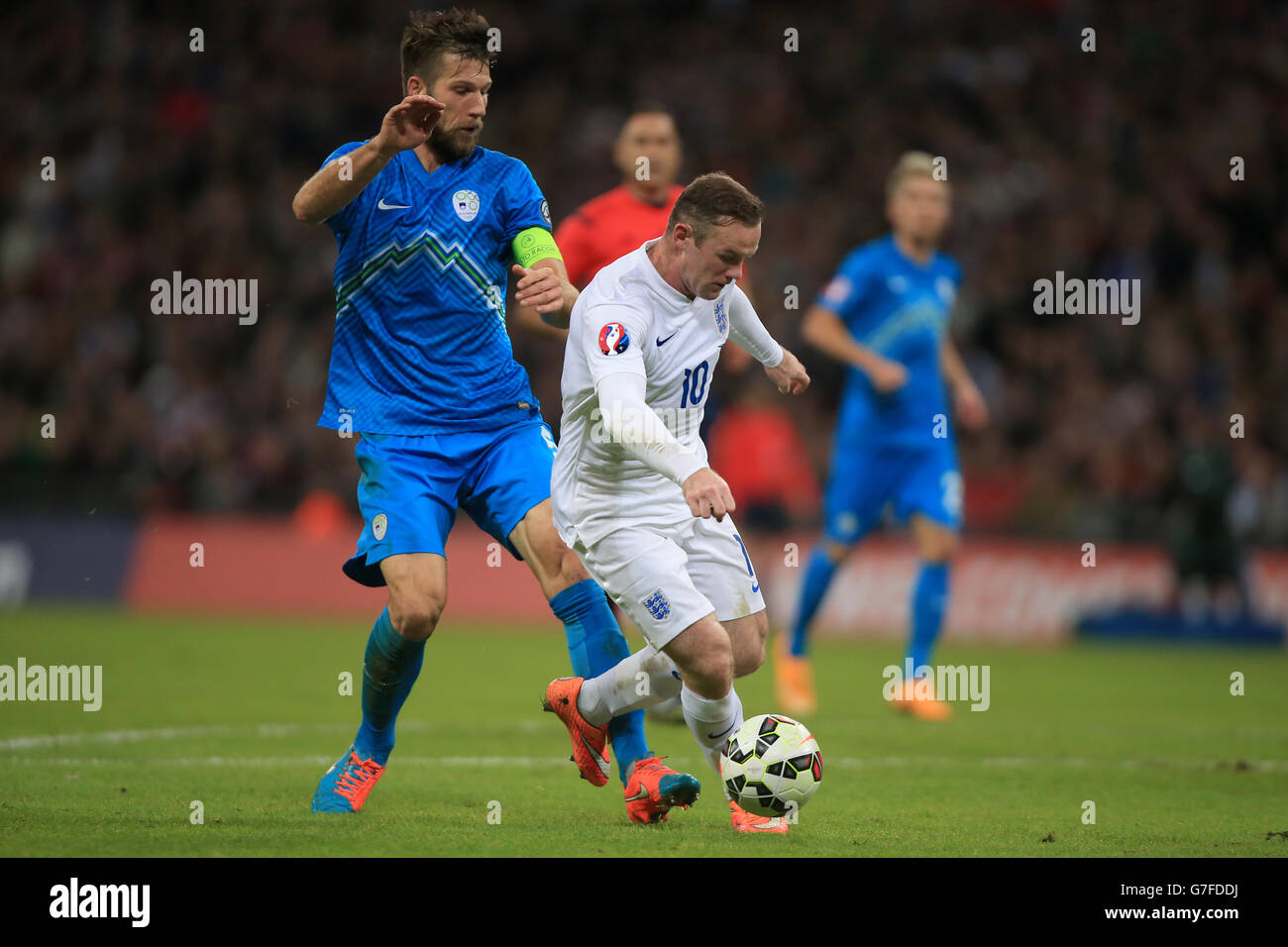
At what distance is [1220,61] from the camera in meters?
20.8

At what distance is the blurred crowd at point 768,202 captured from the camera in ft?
56.2

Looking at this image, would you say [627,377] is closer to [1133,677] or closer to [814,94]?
[1133,677]

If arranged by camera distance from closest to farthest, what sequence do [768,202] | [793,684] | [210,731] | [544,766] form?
[544,766] → [210,731] → [793,684] → [768,202]

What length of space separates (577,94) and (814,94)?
326 cm

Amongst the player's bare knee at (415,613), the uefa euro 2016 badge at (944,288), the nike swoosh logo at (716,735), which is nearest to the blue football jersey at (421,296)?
the player's bare knee at (415,613)

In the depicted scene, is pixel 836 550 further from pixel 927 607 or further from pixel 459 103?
pixel 459 103

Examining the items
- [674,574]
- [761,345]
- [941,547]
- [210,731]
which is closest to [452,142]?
[761,345]

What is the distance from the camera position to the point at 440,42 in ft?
18.8

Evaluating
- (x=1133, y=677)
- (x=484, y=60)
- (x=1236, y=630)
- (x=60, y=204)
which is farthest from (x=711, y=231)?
(x=60, y=204)

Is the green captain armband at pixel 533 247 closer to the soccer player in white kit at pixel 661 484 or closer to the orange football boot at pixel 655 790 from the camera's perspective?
the soccer player in white kit at pixel 661 484

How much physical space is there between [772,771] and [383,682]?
1.50 meters

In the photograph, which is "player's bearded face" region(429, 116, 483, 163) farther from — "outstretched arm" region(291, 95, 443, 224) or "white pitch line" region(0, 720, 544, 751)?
"white pitch line" region(0, 720, 544, 751)

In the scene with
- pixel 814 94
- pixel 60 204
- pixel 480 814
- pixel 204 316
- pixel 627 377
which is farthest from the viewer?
pixel 814 94

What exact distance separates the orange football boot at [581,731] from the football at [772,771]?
2.10 ft
